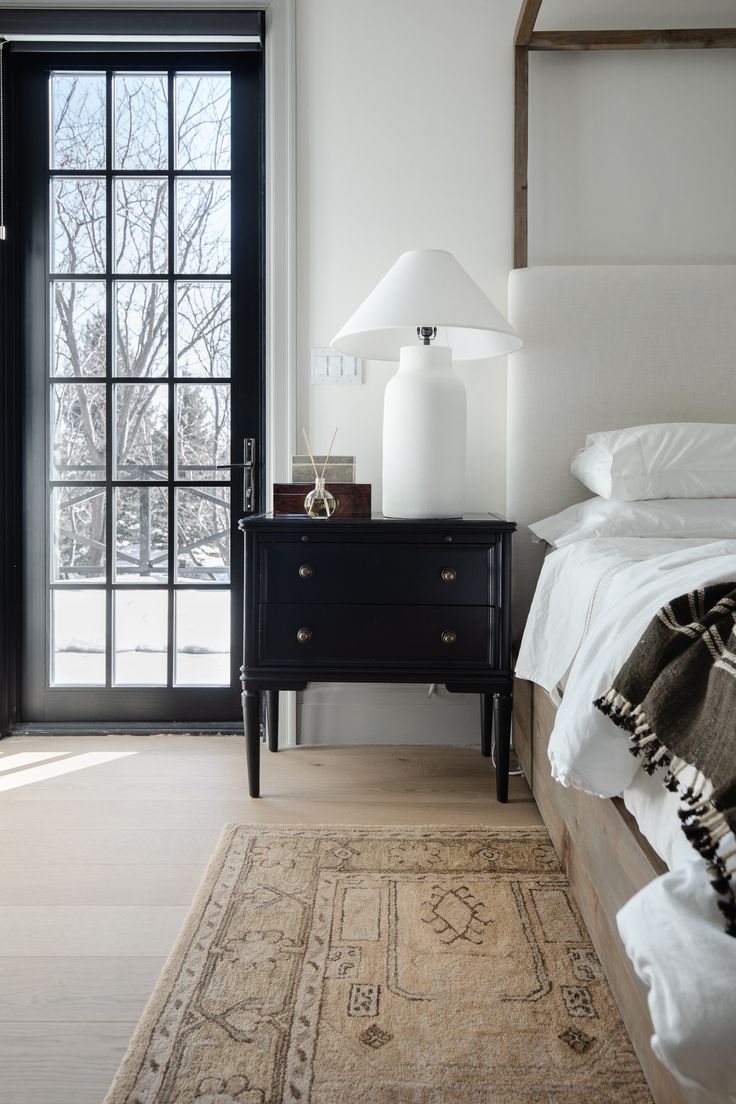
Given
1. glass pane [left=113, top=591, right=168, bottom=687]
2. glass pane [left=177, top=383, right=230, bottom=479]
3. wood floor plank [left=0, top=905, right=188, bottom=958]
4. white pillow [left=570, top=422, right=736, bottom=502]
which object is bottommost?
wood floor plank [left=0, top=905, right=188, bottom=958]

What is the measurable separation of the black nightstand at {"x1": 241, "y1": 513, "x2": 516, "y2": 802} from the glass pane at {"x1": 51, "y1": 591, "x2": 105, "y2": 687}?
0.81m

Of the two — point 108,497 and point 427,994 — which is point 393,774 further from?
point 108,497

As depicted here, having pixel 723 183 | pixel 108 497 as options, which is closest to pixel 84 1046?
pixel 108 497

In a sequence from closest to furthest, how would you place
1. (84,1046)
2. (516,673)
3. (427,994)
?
1. (84,1046)
2. (427,994)
3. (516,673)

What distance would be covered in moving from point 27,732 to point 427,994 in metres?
1.74

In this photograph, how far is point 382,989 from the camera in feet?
3.86

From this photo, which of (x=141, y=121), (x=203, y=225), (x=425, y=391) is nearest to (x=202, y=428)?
(x=203, y=225)

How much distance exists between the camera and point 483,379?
2.34 meters

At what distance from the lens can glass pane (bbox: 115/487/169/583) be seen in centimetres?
250

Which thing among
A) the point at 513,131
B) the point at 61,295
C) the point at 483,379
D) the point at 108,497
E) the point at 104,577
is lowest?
the point at 104,577

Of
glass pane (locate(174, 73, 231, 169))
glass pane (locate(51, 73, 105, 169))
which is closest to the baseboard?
glass pane (locate(174, 73, 231, 169))

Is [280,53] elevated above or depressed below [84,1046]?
above

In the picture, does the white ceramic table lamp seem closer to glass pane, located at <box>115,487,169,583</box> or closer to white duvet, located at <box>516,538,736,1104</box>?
white duvet, located at <box>516,538,736,1104</box>

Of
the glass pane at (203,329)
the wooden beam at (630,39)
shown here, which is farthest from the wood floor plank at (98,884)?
the wooden beam at (630,39)
